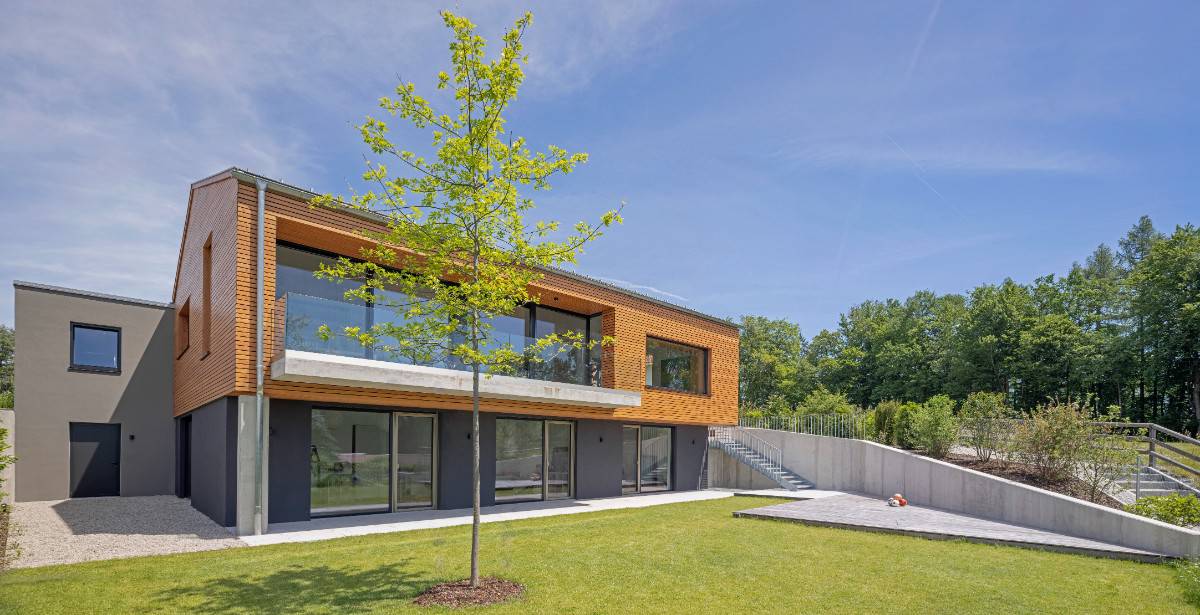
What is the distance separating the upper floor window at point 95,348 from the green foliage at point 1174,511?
2370 cm

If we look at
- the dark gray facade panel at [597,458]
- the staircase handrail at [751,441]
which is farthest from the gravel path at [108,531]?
the staircase handrail at [751,441]

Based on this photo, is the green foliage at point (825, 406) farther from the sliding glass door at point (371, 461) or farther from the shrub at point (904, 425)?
the sliding glass door at point (371, 461)

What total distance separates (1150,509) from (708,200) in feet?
42.2

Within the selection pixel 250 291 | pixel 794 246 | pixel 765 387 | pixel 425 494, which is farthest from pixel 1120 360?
pixel 250 291

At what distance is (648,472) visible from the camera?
20.2 metres

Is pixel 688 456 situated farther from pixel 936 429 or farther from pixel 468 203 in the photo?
pixel 468 203

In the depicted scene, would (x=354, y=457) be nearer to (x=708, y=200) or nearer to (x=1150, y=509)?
(x=708, y=200)

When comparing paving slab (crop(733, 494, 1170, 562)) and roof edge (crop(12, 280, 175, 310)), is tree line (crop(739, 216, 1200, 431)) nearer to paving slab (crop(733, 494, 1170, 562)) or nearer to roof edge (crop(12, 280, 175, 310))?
paving slab (crop(733, 494, 1170, 562))

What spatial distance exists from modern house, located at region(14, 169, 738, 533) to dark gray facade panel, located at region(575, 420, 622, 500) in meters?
0.06

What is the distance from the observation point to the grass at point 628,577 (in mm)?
6520

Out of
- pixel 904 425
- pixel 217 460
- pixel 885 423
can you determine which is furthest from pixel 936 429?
pixel 217 460

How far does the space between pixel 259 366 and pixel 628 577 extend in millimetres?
7154

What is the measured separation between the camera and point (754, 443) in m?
22.5

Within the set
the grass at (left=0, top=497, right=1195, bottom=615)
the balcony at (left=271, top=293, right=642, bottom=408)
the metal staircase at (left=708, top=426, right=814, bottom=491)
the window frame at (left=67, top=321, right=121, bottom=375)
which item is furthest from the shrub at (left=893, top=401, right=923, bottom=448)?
the window frame at (left=67, top=321, right=121, bottom=375)
